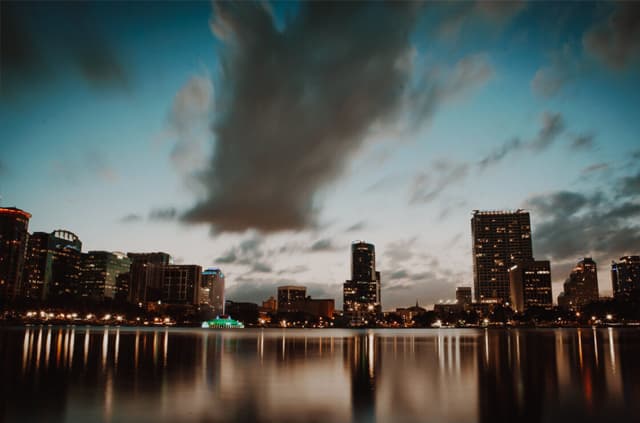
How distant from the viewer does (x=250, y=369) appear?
1412 inches

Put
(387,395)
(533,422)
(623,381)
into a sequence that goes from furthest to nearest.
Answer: (623,381), (387,395), (533,422)

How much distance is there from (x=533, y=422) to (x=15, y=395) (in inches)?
841

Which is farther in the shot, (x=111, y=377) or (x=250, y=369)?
(x=250, y=369)

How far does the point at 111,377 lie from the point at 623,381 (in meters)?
29.6

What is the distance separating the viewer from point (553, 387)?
86.2ft

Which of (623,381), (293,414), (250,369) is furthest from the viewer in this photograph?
(250,369)

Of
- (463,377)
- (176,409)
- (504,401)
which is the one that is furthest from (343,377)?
(176,409)

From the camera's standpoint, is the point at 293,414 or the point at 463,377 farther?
the point at 463,377

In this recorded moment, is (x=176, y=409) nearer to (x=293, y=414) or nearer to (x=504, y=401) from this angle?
(x=293, y=414)

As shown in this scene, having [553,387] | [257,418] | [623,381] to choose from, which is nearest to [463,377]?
[553,387]

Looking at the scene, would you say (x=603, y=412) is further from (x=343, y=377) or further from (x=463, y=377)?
(x=343, y=377)

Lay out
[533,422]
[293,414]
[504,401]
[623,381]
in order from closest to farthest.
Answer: [533,422], [293,414], [504,401], [623,381]

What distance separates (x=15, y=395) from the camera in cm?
2203

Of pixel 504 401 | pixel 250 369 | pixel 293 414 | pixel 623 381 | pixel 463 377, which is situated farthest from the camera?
pixel 250 369
